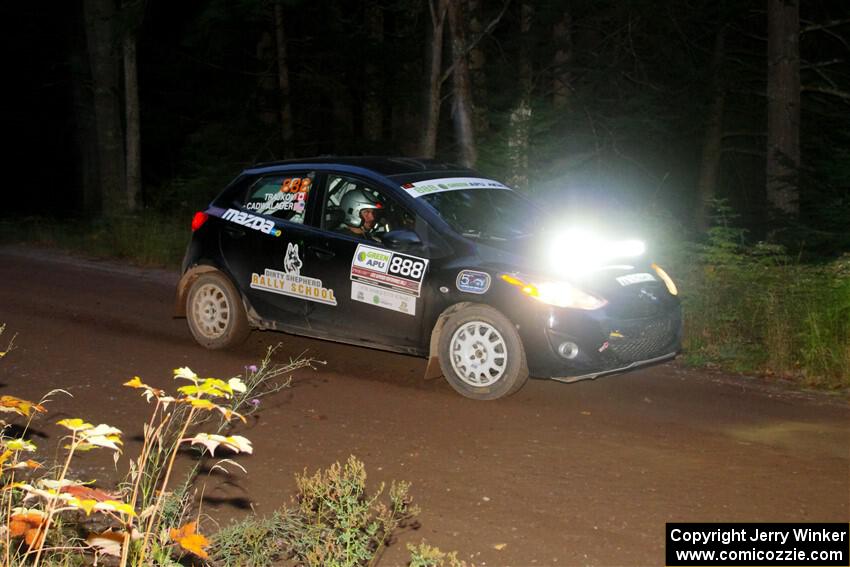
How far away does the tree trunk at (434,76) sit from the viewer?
15.8m

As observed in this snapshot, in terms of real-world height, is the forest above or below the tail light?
above

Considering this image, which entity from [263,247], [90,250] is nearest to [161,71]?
[90,250]

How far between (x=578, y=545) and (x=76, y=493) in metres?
2.69

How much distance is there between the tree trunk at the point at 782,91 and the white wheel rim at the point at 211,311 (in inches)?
470

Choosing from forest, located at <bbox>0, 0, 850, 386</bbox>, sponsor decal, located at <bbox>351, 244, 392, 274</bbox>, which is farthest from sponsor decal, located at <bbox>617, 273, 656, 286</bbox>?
forest, located at <bbox>0, 0, 850, 386</bbox>

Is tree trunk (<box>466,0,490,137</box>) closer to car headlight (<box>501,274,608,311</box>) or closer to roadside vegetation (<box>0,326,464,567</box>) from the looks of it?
car headlight (<box>501,274,608,311</box>)

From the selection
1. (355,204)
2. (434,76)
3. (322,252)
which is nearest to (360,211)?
(355,204)

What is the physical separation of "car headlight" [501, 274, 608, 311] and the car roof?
1.67 meters

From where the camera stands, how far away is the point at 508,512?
5664 mm

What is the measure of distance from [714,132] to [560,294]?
17.5 meters

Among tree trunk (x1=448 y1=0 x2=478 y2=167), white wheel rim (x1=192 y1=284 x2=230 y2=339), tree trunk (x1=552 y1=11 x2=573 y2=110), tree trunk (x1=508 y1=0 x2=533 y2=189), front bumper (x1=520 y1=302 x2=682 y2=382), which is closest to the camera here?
front bumper (x1=520 y1=302 x2=682 y2=382)

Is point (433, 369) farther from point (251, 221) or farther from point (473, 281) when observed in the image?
point (251, 221)

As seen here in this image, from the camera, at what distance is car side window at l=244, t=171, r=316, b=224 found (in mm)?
9336

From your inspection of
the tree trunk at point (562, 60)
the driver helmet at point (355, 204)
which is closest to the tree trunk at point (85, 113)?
the tree trunk at point (562, 60)
